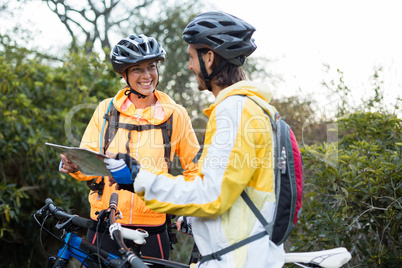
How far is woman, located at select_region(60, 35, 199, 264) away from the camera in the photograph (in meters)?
2.66

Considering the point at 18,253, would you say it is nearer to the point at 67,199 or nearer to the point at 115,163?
the point at 67,199

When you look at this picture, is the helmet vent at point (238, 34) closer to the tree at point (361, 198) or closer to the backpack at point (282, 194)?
the backpack at point (282, 194)

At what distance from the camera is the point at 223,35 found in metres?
1.97

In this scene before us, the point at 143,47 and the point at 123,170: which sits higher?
the point at 143,47

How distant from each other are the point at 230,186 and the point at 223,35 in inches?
30.2

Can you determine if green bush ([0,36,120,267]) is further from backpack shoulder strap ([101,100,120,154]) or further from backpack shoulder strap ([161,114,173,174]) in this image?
backpack shoulder strap ([161,114,173,174])

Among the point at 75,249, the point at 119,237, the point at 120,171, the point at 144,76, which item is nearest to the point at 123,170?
the point at 120,171

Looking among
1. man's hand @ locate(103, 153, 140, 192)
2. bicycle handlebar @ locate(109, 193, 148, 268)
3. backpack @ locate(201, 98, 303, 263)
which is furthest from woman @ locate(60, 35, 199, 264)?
backpack @ locate(201, 98, 303, 263)

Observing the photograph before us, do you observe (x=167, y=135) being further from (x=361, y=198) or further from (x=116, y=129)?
(x=361, y=198)

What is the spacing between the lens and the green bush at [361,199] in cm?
337

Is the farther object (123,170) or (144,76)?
(144,76)

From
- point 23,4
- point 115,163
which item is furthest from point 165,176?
point 23,4

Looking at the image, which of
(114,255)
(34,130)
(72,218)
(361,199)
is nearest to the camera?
(114,255)

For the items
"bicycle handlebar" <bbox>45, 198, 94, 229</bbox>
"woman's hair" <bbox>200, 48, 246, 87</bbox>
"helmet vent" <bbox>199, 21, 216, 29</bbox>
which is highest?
"helmet vent" <bbox>199, 21, 216, 29</bbox>
